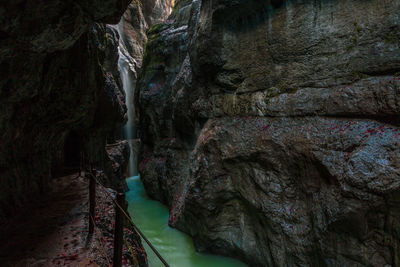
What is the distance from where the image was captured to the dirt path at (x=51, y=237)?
4.23 meters

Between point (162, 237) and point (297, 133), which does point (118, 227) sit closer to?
point (297, 133)

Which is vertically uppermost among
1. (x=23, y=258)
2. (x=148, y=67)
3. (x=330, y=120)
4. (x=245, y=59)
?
(x=148, y=67)

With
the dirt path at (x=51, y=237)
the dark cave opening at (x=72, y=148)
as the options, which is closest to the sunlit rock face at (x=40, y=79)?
the dirt path at (x=51, y=237)

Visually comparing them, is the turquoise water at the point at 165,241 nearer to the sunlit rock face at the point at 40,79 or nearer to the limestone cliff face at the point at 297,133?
the limestone cliff face at the point at 297,133

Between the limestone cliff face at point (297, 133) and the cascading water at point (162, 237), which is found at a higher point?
the limestone cliff face at point (297, 133)

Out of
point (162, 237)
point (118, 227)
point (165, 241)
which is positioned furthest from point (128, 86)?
point (118, 227)

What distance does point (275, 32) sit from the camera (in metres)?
8.01

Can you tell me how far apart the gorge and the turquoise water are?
0.14 meters

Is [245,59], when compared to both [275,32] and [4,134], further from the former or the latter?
[4,134]

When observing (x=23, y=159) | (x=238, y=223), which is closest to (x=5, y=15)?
(x=23, y=159)

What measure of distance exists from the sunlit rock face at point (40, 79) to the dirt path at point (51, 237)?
734mm

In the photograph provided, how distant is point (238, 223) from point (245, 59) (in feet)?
21.7

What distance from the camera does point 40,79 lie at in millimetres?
5836

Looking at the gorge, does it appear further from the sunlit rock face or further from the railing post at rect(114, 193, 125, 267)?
the railing post at rect(114, 193, 125, 267)
